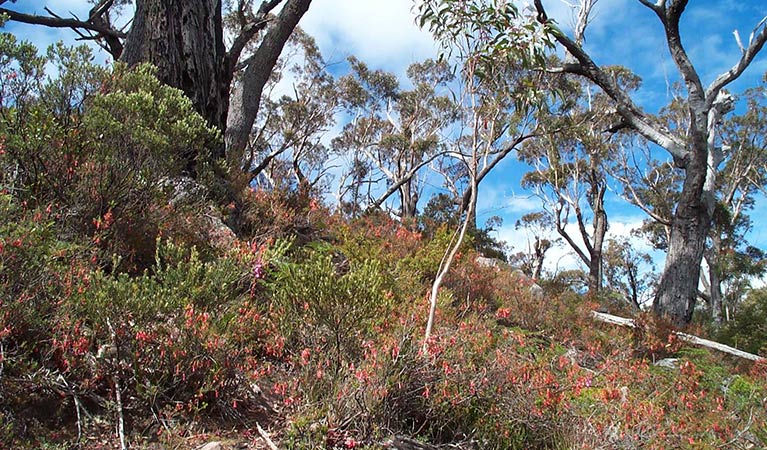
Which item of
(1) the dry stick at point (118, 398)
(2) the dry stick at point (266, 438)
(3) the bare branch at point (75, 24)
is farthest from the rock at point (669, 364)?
(3) the bare branch at point (75, 24)

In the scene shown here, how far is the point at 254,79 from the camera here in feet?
25.1

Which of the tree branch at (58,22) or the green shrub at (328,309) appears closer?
A: the green shrub at (328,309)

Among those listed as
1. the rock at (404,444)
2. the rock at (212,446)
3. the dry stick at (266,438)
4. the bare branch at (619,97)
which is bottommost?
the rock at (212,446)

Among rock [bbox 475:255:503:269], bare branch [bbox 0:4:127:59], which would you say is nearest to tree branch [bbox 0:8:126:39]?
bare branch [bbox 0:4:127:59]

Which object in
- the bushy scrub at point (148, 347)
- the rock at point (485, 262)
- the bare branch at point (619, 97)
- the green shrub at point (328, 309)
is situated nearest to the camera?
the bushy scrub at point (148, 347)

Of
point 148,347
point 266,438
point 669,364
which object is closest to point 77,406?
point 148,347

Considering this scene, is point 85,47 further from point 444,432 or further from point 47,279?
point 444,432

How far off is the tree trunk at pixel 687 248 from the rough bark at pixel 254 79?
759 centimetres

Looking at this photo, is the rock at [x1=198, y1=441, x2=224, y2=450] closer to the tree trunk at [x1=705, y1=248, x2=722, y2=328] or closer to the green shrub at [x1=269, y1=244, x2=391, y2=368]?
the green shrub at [x1=269, y1=244, x2=391, y2=368]

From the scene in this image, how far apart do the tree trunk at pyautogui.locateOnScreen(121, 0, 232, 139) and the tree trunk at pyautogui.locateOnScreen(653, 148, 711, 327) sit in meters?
8.19

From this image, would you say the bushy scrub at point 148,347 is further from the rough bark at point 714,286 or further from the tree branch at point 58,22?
the rough bark at point 714,286

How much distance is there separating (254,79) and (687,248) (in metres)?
8.16

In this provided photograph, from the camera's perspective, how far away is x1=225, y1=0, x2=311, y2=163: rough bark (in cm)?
745

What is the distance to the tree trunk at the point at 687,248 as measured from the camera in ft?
29.9
